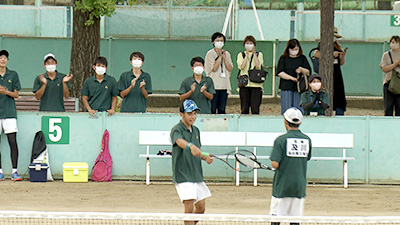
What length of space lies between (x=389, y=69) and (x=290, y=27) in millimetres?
10054

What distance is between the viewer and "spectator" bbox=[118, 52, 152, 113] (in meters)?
15.6

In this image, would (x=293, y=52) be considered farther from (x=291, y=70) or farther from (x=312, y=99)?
(x=312, y=99)

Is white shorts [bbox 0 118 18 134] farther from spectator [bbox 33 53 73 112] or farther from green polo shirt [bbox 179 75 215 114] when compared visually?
green polo shirt [bbox 179 75 215 114]

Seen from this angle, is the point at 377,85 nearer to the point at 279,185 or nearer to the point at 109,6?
the point at 109,6

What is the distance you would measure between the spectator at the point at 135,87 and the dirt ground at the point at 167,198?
1353 mm

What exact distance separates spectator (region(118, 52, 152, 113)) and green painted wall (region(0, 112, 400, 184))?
0.29 meters

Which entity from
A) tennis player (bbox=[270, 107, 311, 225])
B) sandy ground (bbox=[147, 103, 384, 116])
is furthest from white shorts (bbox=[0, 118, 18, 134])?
sandy ground (bbox=[147, 103, 384, 116])

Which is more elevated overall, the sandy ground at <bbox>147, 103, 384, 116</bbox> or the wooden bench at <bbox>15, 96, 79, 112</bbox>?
the wooden bench at <bbox>15, 96, 79, 112</bbox>

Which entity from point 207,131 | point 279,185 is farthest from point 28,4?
point 279,185

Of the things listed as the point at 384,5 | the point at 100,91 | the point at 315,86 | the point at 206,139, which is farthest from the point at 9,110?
the point at 384,5

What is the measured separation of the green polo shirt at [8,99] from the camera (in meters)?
15.2

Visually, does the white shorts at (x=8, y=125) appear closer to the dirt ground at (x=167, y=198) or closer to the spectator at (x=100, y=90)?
the dirt ground at (x=167, y=198)

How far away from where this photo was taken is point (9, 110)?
50.1ft

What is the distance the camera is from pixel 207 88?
50.4ft
